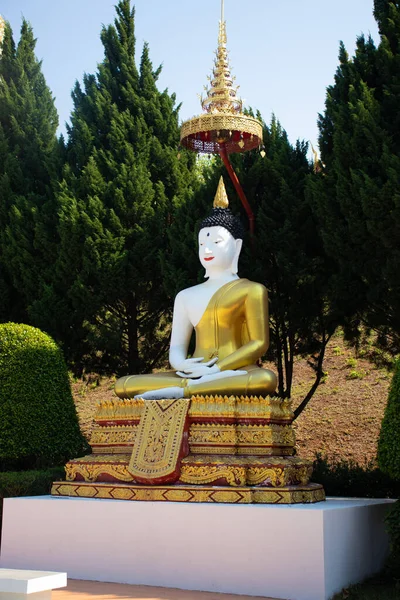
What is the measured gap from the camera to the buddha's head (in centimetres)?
944

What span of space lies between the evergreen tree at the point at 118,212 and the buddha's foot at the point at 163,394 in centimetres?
359

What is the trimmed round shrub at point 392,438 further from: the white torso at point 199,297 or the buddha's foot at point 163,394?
A: the white torso at point 199,297

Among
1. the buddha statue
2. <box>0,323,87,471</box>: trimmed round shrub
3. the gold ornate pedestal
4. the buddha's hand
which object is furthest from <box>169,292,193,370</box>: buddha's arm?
<box>0,323,87,471</box>: trimmed round shrub

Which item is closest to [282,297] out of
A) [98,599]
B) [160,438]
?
[160,438]

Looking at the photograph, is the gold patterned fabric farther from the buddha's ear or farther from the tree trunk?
the tree trunk

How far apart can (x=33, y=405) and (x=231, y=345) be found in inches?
120

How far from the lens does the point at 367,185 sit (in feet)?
29.9

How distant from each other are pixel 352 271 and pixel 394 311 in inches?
30.1

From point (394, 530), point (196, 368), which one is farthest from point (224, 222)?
point (394, 530)

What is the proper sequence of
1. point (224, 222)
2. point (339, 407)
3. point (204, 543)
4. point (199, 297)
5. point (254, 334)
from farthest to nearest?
point (339, 407)
point (224, 222)
point (199, 297)
point (254, 334)
point (204, 543)

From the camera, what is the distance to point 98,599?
6.00m

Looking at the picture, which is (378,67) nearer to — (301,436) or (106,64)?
(106,64)

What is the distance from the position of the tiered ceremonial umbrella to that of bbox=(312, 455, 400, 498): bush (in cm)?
357

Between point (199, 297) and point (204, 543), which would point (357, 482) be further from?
point (204, 543)
